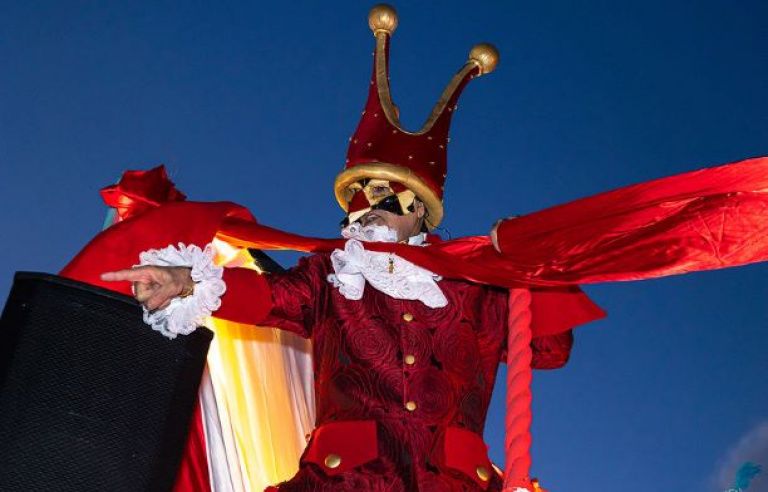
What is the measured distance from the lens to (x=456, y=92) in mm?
3859

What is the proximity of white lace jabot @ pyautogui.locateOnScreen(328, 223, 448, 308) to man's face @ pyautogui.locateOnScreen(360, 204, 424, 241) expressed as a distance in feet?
0.48

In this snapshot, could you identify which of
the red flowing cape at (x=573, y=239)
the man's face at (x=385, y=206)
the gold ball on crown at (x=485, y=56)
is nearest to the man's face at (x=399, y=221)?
the man's face at (x=385, y=206)

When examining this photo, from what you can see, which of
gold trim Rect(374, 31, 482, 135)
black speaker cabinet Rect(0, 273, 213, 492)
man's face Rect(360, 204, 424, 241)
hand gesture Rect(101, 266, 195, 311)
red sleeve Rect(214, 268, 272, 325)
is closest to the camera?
black speaker cabinet Rect(0, 273, 213, 492)

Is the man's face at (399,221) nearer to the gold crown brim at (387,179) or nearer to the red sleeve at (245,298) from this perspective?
the gold crown brim at (387,179)

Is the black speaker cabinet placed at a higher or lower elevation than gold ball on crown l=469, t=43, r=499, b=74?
lower

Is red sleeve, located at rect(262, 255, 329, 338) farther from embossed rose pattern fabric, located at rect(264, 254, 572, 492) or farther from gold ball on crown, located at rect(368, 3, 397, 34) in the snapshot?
gold ball on crown, located at rect(368, 3, 397, 34)

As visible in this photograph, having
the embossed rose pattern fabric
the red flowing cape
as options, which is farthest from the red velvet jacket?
the red flowing cape

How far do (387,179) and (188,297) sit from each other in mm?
851

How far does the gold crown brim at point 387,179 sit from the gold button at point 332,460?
0.96 metres

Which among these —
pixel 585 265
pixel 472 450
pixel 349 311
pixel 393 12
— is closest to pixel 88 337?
pixel 349 311

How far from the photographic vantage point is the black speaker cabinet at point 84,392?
274cm

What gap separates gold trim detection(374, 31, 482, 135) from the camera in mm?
3732

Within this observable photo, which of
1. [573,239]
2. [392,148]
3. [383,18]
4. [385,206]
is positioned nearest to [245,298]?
[385,206]

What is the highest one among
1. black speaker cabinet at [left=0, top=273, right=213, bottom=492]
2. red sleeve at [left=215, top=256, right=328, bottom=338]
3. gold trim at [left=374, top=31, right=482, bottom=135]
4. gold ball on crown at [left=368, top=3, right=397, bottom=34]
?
gold ball on crown at [left=368, top=3, right=397, bottom=34]
